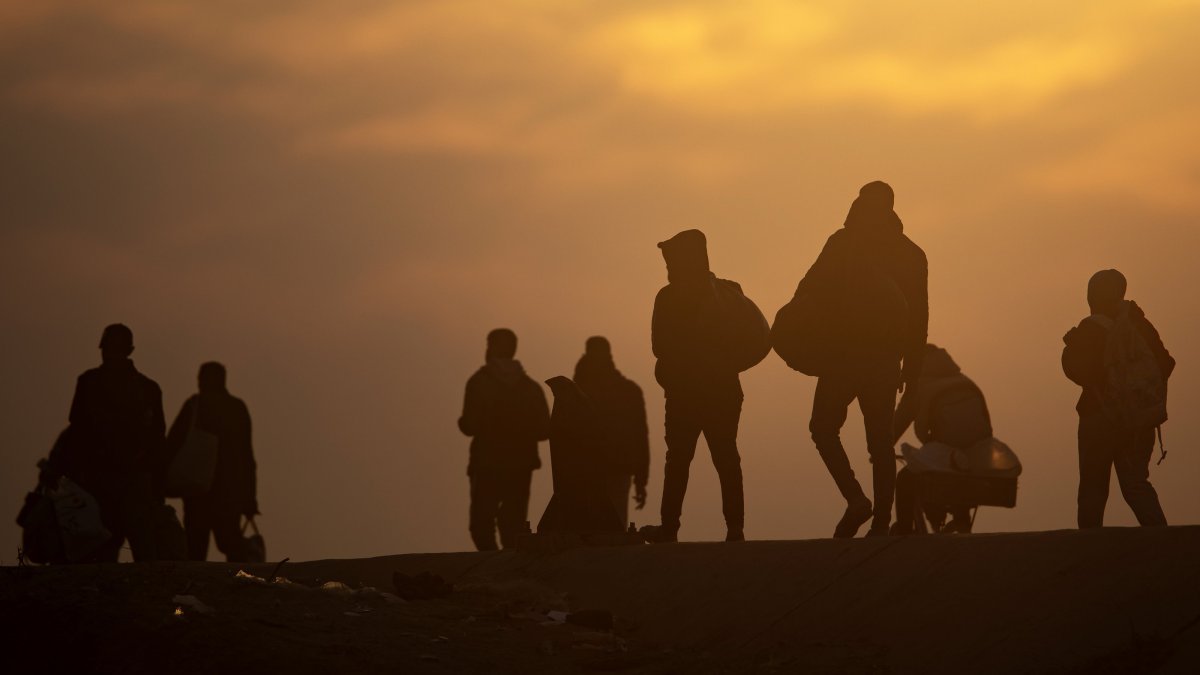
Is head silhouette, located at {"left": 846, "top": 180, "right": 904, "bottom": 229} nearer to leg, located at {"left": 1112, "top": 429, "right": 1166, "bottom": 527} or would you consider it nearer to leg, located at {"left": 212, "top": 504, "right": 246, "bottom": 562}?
leg, located at {"left": 1112, "top": 429, "right": 1166, "bottom": 527}

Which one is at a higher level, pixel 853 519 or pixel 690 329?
pixel 690 329

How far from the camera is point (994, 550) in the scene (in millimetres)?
9695

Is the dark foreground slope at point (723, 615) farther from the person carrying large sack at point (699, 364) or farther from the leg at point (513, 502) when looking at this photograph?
the leg at point (513, 502)

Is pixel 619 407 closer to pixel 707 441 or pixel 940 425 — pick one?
pixel 707 441

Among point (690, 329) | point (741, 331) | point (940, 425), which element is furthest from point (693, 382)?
point (940, 425)

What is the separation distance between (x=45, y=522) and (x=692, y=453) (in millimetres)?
4739

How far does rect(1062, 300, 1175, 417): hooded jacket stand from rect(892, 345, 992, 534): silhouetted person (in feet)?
2.75

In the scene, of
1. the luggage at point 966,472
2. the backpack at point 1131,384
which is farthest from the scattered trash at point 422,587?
the backpack at point 1131,384

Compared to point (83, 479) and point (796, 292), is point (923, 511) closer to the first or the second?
point (796, 292)

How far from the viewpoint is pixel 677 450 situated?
43.6 feet

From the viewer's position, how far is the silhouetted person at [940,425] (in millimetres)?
12727

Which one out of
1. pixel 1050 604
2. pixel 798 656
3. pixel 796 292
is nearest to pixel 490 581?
pixel 796 292

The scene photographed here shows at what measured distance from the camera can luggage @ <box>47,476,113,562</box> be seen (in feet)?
46.1

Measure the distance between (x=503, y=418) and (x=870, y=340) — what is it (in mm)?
5322
